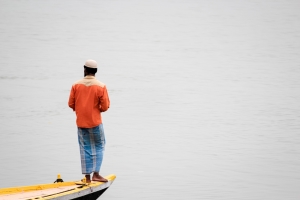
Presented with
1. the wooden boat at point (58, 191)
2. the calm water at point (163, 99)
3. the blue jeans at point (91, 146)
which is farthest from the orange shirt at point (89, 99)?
the calm water at point (163, 99)

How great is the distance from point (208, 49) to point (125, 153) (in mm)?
21141

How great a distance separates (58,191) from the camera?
28.5 ft

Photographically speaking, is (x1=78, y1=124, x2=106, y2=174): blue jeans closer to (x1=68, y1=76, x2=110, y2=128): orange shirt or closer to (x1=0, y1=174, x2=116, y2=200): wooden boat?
(x1=68, y1=76, x2=110, y2=128): orange shirt

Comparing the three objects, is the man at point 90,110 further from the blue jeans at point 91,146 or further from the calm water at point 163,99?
the calm water at point 163,99

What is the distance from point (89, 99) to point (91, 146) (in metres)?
0.60

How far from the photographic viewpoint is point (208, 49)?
3553 cm

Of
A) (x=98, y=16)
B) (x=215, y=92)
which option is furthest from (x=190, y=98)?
(x=98, y=16)

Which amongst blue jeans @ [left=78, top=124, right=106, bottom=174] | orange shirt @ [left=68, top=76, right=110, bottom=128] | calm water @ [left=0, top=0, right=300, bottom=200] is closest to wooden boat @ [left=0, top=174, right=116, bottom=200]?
blue jeans @ [left=78, top=124, right=106, bottom=174]

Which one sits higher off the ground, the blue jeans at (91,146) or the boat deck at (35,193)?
the blue jeans at (91,146)

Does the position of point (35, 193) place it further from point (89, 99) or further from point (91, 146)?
point (89, 99)

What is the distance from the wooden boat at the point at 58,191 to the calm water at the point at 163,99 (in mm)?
3101

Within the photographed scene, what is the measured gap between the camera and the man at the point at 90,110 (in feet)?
28.4

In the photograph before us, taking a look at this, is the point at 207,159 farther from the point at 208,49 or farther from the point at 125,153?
the point at 208,49

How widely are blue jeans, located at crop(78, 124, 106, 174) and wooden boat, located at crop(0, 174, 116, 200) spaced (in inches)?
8.7
